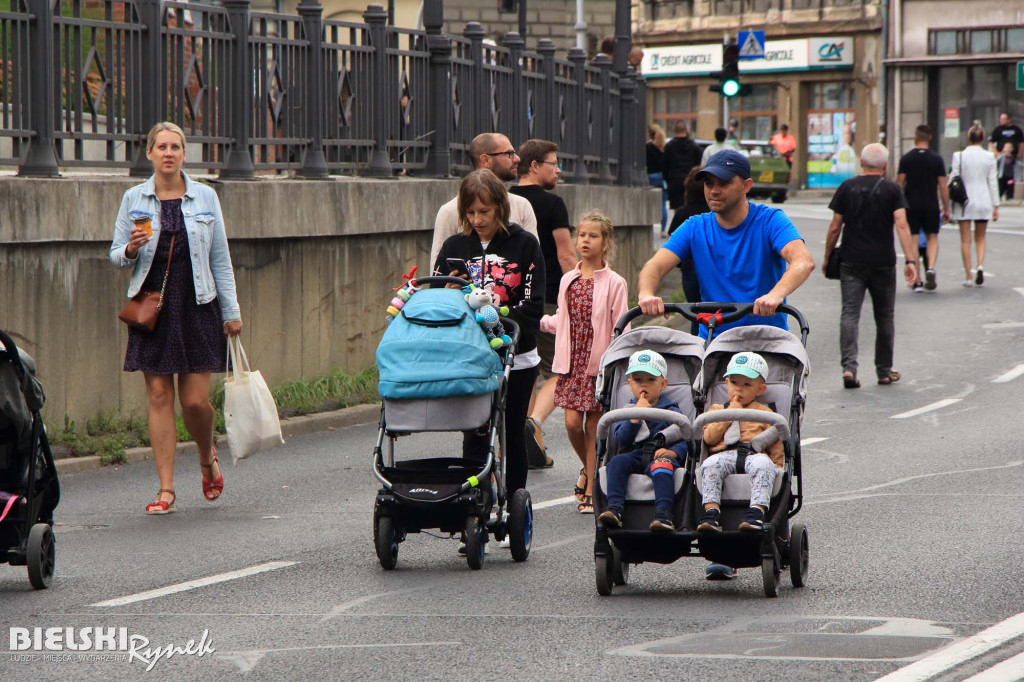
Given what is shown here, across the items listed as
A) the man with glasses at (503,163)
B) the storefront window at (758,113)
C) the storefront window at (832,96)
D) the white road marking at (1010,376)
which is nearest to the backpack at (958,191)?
the white road marking at (1010,376)

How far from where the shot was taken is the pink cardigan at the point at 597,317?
893 centimetres

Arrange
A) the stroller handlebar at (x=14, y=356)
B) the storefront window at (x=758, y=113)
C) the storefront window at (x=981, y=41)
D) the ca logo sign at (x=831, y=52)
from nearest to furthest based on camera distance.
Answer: the stroller handlebar at (x=14, y=356) < the storefront window at (x=981, y=41) < the ca logo sign at (x=831, y=52) < the storefront window at (x=758, y=113)

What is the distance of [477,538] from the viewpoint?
7211 millimetres

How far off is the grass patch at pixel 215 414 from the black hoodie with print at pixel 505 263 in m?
3.72

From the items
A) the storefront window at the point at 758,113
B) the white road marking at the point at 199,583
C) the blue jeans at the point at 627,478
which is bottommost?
the white road marking at the point at 199,583

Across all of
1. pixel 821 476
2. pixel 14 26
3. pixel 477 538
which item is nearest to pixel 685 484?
pixel 477 538

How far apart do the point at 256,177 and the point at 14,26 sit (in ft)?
8.75

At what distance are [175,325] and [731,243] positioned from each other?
3.20m

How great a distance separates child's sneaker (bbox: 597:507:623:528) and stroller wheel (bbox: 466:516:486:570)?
0.85 m

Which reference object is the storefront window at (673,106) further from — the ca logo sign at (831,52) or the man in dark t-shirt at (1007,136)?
the man in dark t-shirt at (1007,136)

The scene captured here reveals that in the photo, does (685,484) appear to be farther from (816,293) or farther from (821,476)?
(816,293)

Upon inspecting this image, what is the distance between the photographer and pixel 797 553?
6.64 metres

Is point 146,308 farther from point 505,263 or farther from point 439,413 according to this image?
point 439,413

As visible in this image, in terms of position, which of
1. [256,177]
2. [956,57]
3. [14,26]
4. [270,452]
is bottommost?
[270,452]
